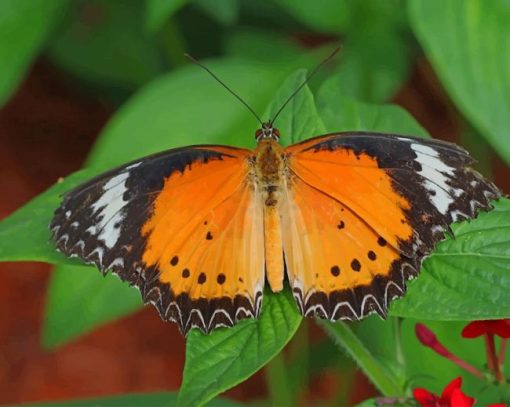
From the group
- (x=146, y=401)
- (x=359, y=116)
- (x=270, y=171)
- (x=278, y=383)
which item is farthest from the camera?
(x=278, y=383)

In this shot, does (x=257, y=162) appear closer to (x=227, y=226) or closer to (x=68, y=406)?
(x=227, y=226)

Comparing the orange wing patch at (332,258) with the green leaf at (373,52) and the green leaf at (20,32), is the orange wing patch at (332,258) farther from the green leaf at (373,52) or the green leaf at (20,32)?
the green leaf at (20,32)

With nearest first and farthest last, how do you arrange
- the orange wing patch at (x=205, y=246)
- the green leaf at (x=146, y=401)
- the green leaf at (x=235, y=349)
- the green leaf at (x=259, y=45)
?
the green leaf at (x=235, y=349) < the orange wing patch at (x=205, y=246) < the green leaf at (x=146, y=401) < the green leaf at (x=259, y=45)

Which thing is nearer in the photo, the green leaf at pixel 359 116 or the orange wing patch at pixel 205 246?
the orange wing patch at pixel 205 246

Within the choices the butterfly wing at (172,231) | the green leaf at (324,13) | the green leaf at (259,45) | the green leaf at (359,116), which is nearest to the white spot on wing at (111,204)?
the butterfly wing at (172,231)

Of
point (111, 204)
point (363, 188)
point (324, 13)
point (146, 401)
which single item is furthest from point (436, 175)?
point (324, 13)

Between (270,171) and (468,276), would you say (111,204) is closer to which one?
(270,171)

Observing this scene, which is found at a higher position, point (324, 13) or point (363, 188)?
point (324, 13)

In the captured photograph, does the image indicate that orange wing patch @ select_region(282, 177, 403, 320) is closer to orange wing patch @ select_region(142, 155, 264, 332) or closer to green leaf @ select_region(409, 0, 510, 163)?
orange wing patch @ select_region(142, 155, 264, 332)
